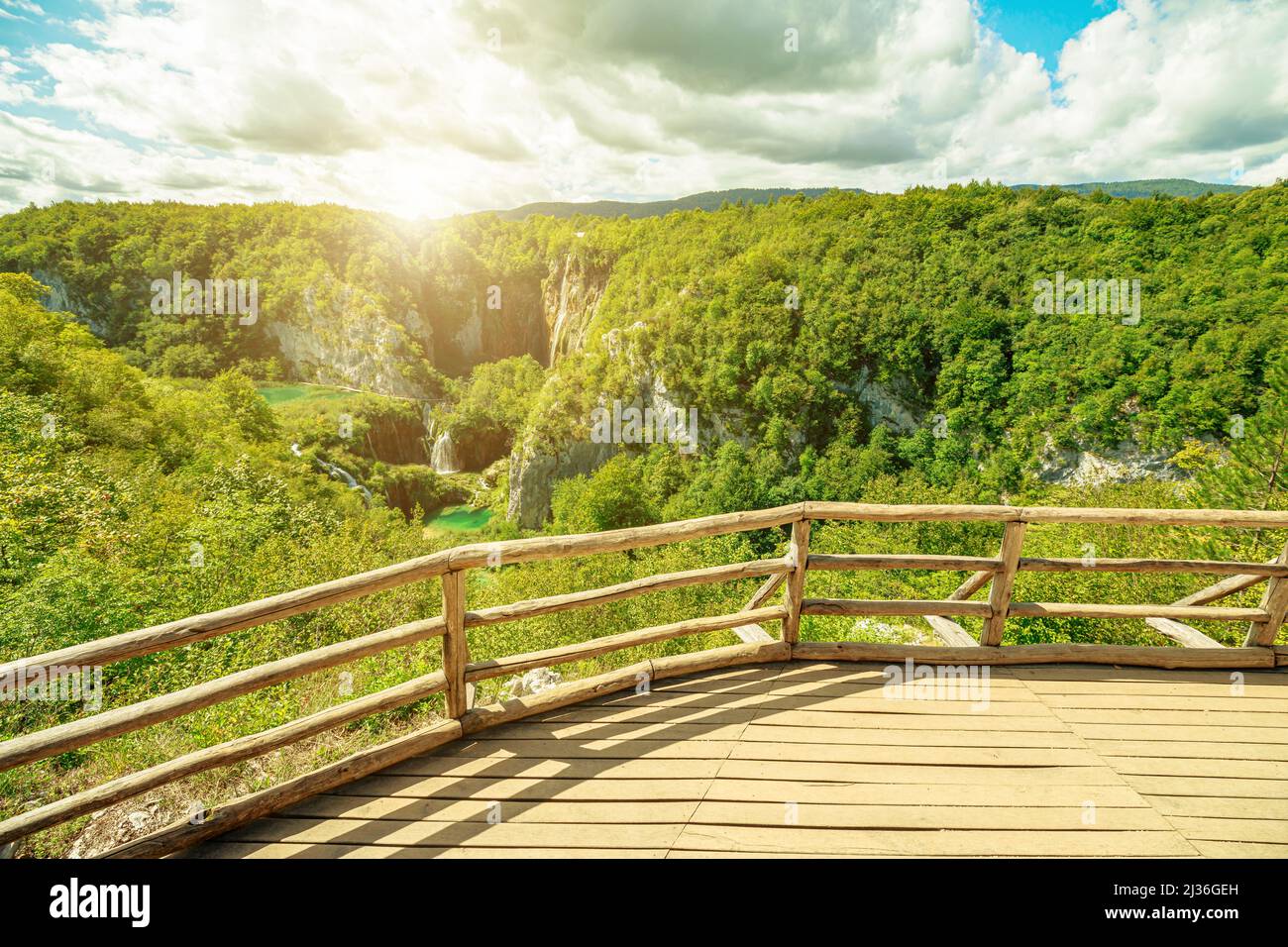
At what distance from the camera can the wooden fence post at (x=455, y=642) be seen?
3.34 metres

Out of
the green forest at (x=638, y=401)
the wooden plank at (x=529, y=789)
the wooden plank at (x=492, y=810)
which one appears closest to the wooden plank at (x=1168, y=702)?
the wooden plank at (x=529, y=789)

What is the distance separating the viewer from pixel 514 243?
11600 cm

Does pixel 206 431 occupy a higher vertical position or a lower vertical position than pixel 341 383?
lower

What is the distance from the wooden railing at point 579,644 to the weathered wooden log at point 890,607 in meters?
0.01

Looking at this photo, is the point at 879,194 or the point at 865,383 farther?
the point at 879,194

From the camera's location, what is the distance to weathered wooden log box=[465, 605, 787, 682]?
363 cm

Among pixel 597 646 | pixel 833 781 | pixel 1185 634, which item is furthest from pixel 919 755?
pixel 1185 634

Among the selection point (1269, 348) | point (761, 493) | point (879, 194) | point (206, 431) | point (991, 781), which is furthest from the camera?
point (879, 194)

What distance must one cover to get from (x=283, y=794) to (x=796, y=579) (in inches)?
126

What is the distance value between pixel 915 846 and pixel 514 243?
410 feet

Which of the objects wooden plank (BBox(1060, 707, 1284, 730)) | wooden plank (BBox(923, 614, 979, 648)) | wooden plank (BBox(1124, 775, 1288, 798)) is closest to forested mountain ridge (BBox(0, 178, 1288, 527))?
wooden plank (BBox(1060, 707, 1284, 730))

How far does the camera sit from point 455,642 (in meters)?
3.40

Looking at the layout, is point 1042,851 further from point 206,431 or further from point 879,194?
point 879,194

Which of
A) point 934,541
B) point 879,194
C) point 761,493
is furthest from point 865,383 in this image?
point 879,194
